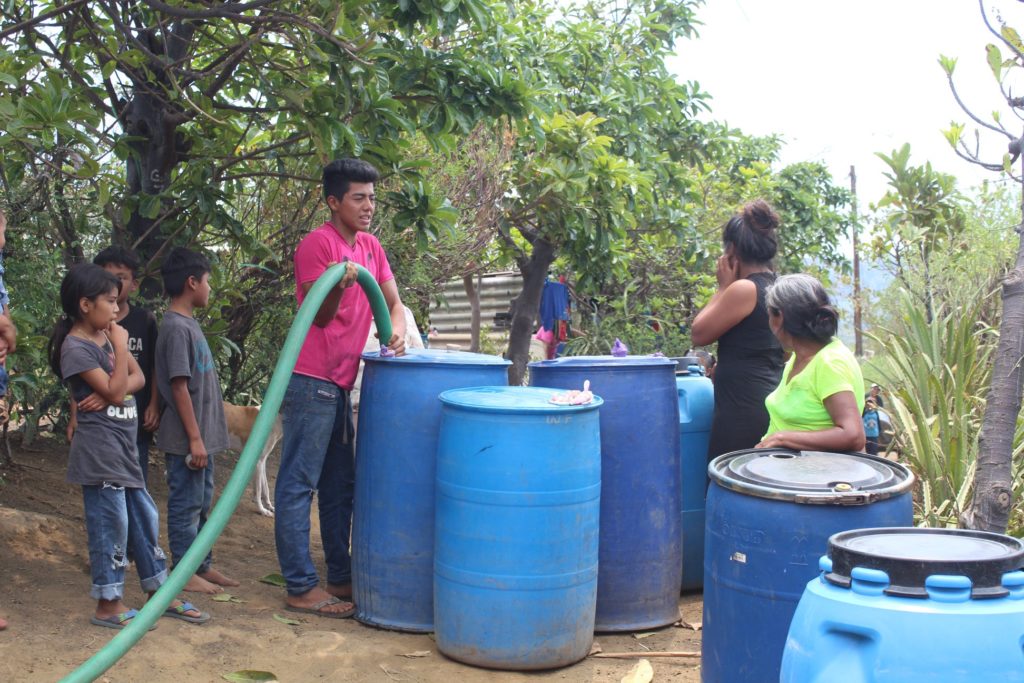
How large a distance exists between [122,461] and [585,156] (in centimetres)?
369

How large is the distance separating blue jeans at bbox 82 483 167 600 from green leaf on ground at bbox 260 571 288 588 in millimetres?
810

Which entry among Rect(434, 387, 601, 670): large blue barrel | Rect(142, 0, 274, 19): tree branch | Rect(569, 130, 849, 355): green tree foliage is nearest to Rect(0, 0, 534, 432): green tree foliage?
Rect(142, 0, 274, 19): tree branch

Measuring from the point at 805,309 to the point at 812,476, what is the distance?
0.64 metres

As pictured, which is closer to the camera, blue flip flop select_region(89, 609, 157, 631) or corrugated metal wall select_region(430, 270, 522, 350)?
blue flip flop select_region(89, 609, 157, 631)

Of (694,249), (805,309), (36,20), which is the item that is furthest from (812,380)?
(694,249)

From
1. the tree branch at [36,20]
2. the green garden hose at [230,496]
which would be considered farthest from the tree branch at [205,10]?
the green garden hose at [230,496]

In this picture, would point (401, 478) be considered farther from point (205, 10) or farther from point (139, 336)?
point (205, 10)

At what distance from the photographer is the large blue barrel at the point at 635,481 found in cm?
370

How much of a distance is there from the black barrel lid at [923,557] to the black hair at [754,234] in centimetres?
185

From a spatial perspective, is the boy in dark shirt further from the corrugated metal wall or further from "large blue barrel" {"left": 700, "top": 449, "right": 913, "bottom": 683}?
the corrugated metal wall

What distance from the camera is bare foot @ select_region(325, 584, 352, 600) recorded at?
4070 millimetres

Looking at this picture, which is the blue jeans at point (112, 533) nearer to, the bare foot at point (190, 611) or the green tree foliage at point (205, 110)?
the bare foot at point (190, 611)

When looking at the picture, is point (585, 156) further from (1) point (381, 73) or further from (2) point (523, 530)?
(2) point (523, 530)

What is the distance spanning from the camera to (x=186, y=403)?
3814 millimetres
